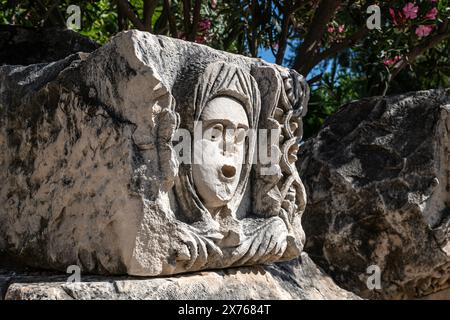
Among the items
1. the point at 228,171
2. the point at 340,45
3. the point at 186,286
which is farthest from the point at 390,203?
the point at 186,286

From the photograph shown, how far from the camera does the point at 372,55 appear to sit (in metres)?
6.64

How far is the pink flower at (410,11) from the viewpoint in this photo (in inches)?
238

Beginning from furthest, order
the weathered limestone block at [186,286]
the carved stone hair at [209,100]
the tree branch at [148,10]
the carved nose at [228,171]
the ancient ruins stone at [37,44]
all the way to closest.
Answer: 1. the tree branch at [148,10]
2. the ancient ruins stone at [37,44]
3. the carved nose at [228,171]
4. the carved stone hair at [209,100]
5. the weathered limestone block at [186,286]

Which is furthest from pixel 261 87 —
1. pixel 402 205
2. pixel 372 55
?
pixel 372 55

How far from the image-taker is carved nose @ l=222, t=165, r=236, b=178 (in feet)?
11.9

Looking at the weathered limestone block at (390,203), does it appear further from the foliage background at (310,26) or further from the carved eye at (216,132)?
the carved eye at (216,132)

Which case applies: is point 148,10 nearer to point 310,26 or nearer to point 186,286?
point 310,26

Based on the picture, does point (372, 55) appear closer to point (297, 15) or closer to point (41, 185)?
point (297, 15)

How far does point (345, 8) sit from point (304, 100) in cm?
294

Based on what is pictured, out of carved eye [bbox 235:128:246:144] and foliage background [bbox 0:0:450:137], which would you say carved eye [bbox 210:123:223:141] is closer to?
carved eye [bbox 235:128:246:144]

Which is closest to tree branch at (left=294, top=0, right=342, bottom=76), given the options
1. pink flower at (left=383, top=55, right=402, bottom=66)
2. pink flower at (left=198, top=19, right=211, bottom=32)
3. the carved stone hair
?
pink flower at (left=383, top=55, right=402, bottom=66)

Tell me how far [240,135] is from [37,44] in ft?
7.55

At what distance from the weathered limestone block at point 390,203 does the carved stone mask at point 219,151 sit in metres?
1.68

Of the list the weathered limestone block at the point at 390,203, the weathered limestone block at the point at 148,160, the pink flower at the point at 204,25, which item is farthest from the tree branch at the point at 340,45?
the weathered limestone block at the point at 148,160
